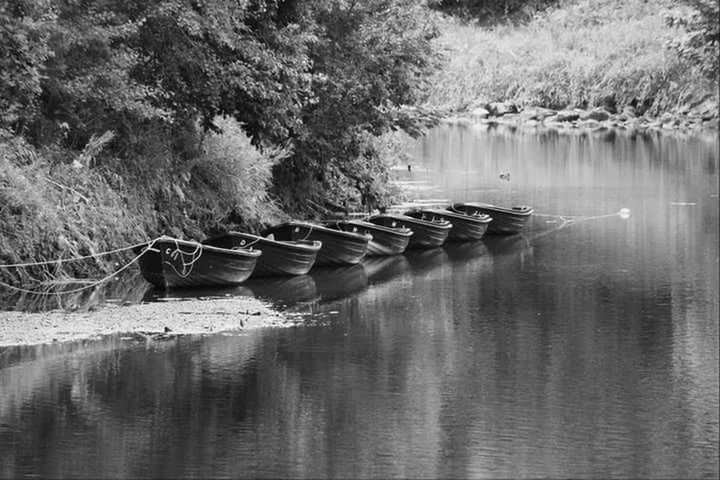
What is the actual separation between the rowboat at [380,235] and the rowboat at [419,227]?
47cm

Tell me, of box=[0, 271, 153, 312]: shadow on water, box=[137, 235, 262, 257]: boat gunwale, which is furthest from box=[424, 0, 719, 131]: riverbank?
box=[0, 271, 153, 312]: shadow on water

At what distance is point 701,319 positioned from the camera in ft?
69.8

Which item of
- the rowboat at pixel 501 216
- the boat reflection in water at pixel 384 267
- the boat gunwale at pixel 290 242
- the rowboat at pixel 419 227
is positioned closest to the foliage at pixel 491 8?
the rowboat at pixel 501 216

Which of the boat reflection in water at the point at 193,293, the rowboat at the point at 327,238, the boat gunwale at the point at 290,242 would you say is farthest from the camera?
the rowboat at the point at 327,238

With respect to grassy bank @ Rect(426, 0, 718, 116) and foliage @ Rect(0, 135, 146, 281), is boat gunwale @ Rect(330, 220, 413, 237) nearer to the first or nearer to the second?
foliage @ Rect(0, 135, 146, 281)

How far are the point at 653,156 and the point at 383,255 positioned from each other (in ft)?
85.6

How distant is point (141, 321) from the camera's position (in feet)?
65.1

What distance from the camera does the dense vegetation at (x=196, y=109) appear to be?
72.5 ft

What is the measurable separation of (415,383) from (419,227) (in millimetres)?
12518

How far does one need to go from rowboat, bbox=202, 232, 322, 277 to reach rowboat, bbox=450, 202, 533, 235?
8.01 metres

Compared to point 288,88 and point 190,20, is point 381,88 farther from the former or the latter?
point 190,20

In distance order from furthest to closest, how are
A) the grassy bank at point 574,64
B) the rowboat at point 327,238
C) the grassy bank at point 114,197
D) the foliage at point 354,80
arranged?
the grassy bank at point 574,64
the foliage at point 354,80
the rowboat at point 327,238
the grassy bank at point 114,197

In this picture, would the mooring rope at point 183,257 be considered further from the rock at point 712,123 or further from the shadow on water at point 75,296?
the rock at point 712,123

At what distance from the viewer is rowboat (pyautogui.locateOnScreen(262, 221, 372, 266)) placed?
25.7m
